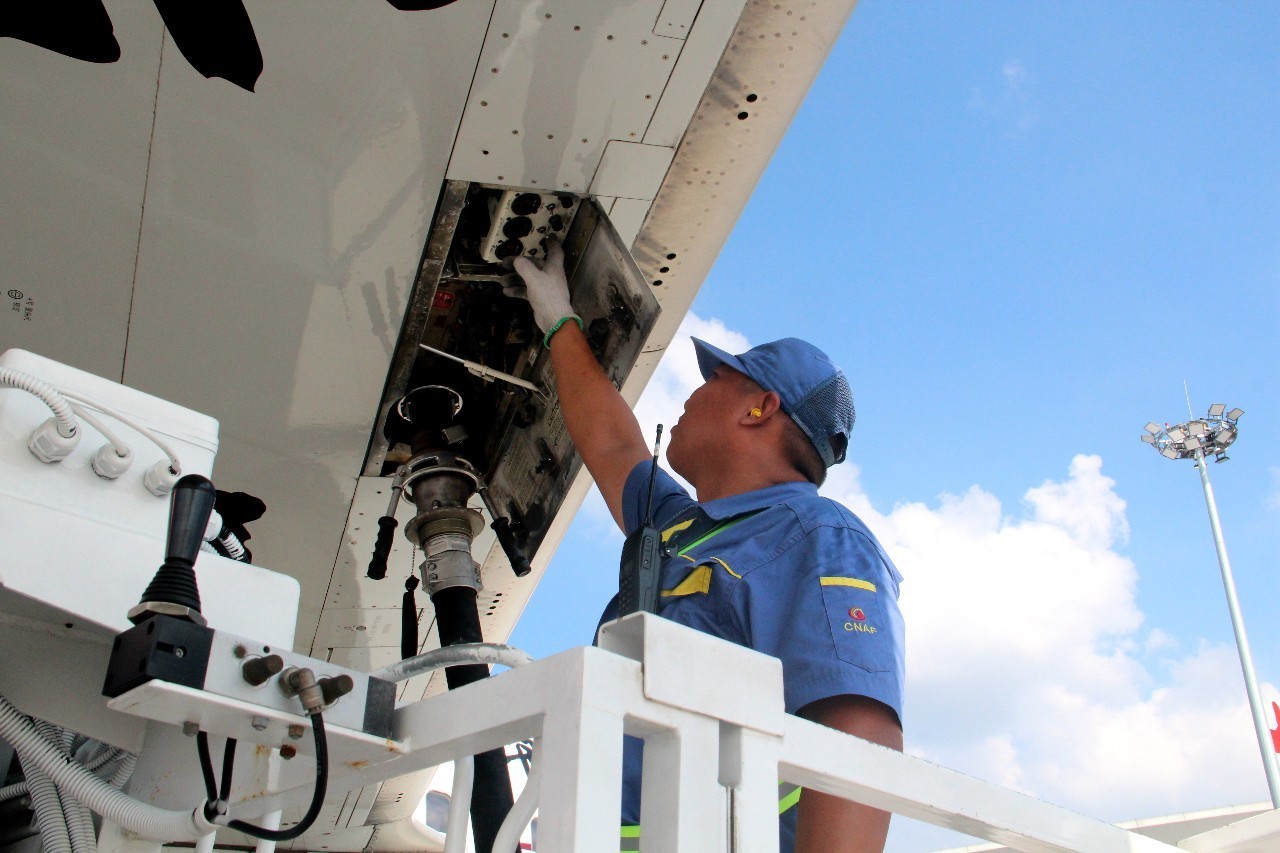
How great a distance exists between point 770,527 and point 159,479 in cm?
109

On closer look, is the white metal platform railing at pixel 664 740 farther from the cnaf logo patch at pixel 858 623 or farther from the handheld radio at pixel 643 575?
the handheld radio at pixel 643 575

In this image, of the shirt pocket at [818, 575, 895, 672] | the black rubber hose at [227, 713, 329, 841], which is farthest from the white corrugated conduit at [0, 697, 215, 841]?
the shirt pocket at [818, 575, 895, 672]

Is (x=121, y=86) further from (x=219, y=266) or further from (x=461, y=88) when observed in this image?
(x=461, y=88)

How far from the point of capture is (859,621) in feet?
5.64

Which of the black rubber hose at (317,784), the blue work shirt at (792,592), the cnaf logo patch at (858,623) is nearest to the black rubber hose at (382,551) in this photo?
the blue work shirt at (792,592)

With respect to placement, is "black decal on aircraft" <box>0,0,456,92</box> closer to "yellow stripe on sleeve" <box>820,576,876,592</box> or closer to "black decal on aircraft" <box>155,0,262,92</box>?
"black decal on aircraft" <box>155,0,262,92</box>

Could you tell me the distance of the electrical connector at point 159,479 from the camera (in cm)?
135

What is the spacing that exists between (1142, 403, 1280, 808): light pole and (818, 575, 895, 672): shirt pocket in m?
11.8

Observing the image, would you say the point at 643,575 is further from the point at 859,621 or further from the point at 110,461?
the point at 110,461

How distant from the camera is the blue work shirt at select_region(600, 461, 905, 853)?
166cm

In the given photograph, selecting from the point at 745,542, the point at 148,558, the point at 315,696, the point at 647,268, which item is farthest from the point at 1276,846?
the point at 647,268

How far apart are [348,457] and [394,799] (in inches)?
118

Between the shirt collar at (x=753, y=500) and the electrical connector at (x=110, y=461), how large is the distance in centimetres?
115

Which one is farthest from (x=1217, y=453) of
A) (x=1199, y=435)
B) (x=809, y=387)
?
(x=809, y=387)
